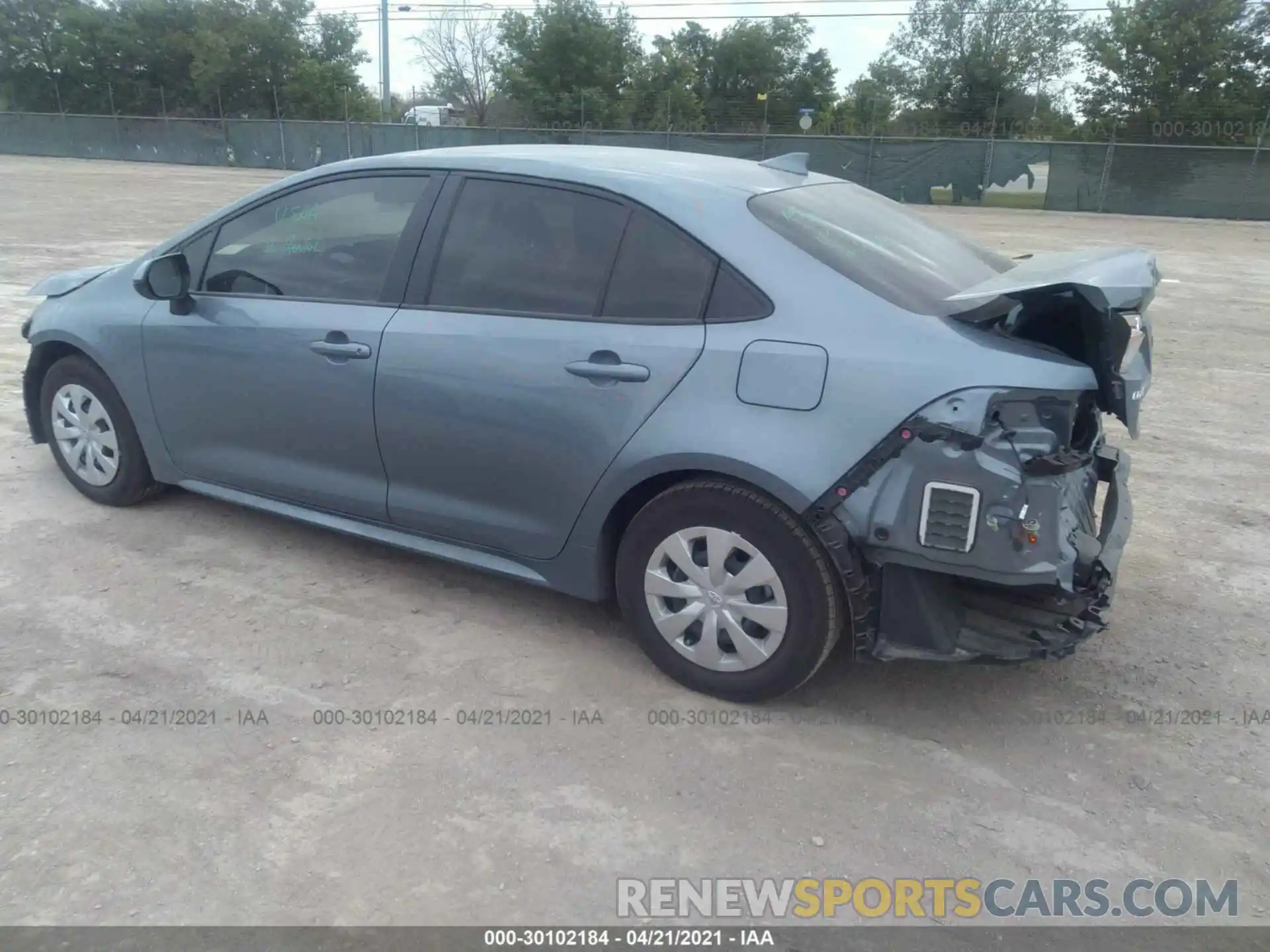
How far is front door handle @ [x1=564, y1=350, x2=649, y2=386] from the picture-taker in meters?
3.17

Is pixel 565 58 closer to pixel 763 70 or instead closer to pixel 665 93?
pixel 665 93

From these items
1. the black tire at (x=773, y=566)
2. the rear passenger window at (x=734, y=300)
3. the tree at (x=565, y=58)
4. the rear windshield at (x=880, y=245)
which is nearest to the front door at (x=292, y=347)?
A: the black tire at (x=773, y=566)

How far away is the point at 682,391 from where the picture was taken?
122 inches

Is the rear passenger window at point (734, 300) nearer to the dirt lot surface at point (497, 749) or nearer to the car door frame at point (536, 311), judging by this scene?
the car door frame at point (536, 311)

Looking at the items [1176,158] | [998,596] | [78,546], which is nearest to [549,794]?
[998,596]

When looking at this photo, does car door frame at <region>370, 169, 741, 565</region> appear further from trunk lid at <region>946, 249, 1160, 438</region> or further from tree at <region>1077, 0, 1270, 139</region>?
tree at <region>1077, 0, 1270, 139</region>

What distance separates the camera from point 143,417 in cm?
438

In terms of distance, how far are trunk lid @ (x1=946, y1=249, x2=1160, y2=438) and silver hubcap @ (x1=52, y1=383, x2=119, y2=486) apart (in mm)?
3676

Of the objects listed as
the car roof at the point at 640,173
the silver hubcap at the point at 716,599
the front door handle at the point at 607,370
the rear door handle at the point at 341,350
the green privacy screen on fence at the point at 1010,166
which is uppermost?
the green privacy screen on fence at the point at 1010,166

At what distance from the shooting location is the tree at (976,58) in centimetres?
4172

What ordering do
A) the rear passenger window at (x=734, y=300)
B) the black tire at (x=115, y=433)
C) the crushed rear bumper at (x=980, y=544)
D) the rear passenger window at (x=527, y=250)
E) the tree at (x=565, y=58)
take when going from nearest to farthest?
the crushed rear bumper at (x=980, y=544)
the rear passenger window at (x=734, y=300)
the rear passenger window at (x=527, y=250)
the black tire at (x=115, y=433)
the tree at (x=565, y=58)

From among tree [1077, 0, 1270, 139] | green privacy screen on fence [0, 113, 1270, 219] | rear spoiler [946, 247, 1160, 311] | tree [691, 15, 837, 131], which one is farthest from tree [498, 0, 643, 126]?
rear spoiler [946, 247, 1160, 311]
